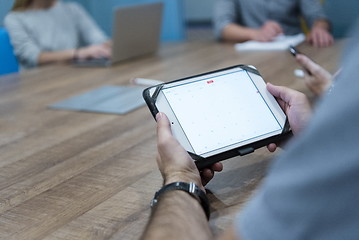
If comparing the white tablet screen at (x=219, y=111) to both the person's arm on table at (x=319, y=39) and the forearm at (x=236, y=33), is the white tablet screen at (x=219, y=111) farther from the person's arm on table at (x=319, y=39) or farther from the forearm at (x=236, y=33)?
the forearm at (x=236, y=33)

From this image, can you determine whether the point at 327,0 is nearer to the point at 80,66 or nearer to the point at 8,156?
the point at 80,66

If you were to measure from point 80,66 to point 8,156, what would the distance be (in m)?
1.07

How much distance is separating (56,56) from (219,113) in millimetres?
1557

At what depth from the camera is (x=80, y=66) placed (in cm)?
211

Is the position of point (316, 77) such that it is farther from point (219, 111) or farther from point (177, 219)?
point (177, 219)

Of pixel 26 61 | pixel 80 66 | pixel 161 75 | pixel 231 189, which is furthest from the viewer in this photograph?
pixel 26 61

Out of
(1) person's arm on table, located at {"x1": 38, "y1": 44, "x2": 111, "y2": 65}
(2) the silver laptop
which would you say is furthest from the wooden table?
(1) person's arm on table, located at {"x1": 38, "y1": 44, "x2": 111, "y2": 65}

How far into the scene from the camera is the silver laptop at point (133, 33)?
2007 mm

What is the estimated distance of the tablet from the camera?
0.83 metres

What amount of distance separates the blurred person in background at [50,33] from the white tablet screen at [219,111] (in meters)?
1.30

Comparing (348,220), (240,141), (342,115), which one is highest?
(342,115)

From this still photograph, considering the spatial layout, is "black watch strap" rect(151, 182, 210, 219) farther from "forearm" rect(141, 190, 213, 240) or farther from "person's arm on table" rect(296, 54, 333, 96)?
"person's arm on table" rect(296, 54, 333, 96)

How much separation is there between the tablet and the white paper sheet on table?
1.25 m

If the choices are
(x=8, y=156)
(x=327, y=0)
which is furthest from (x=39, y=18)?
(x=327, y=0)
